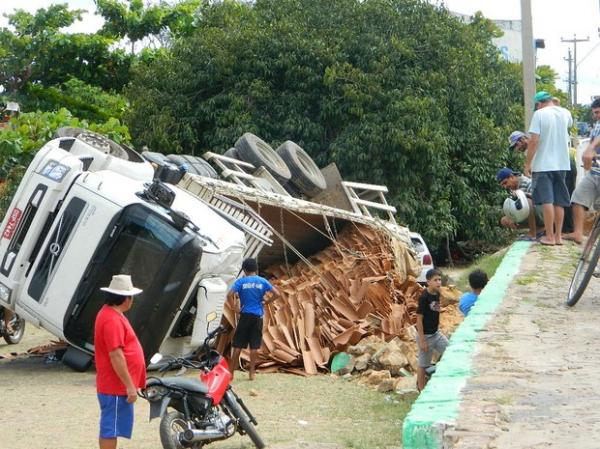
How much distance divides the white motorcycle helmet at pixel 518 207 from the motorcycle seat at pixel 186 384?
5955 millimetres

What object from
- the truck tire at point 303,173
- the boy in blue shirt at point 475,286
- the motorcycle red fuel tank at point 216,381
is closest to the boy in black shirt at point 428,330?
the boy in blue shirt at point 475,286

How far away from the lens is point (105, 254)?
44.5ft

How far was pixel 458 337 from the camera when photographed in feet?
28.5

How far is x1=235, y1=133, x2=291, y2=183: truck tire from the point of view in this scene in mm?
19625

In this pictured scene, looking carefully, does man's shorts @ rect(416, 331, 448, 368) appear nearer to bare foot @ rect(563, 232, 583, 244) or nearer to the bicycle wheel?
the bicycle wheel

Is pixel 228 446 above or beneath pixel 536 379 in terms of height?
beneath

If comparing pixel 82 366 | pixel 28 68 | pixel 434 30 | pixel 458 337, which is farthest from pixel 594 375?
pixel 28 68

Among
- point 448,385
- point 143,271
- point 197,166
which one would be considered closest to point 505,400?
point 448,385

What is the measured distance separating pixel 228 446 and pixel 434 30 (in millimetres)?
20433

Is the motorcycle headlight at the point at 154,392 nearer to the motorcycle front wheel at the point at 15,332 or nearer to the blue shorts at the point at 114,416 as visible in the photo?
the blue shorts at the point at 114,416

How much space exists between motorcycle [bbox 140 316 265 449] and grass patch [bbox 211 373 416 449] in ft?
2.04

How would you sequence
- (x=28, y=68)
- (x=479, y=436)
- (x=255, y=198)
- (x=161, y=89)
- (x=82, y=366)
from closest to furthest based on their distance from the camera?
(x=479, y=436) < (x=82, y=366) < (x=255, y=198) < (x=161, y=89) < (x=28, y=68)

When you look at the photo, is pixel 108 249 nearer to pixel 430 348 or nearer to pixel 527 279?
pixel 430 348

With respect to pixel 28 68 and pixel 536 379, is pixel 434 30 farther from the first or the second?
pixel 536 379
